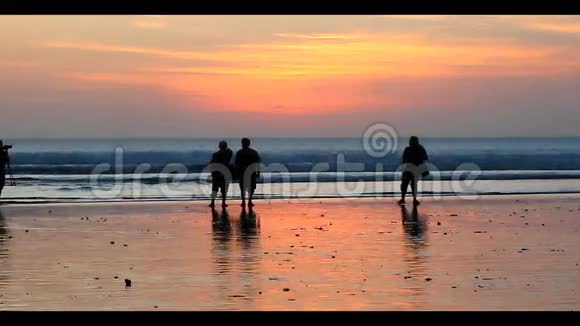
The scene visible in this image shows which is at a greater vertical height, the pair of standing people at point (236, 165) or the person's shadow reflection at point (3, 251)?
the pair of standing people at point (236, 165)

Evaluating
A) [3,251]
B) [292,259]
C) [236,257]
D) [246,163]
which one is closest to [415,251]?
[292,259]

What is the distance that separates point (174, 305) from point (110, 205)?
17.9 metres

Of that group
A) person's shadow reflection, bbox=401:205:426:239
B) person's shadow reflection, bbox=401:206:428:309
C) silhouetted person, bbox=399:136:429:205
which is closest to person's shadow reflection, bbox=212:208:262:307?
person's shadow reflection, bbox=401:206:428:309

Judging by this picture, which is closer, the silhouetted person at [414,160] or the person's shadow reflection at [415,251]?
the person's shadow reflection at [415,251]

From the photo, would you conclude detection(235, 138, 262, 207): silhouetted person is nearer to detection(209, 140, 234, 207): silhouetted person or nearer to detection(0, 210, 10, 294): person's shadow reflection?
detection(209, 140, 234, 207): silhouetted person

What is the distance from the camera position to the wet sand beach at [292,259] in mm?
10180

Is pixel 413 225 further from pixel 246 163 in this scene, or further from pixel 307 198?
pixel 307 198

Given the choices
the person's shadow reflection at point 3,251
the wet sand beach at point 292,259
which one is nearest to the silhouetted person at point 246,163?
the wet sand beach at point 292,259

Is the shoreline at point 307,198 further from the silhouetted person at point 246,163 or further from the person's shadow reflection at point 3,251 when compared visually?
the person's shadow reflection at point 3,251

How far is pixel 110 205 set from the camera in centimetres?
2722

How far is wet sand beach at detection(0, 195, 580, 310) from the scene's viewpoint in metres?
10.2

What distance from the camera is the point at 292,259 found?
1399 cm
